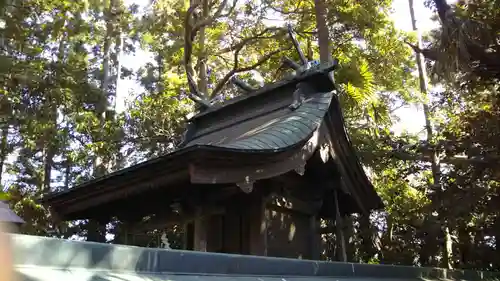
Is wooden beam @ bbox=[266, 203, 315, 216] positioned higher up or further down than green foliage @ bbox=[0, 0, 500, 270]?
further down

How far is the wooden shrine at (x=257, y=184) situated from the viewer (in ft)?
14.3

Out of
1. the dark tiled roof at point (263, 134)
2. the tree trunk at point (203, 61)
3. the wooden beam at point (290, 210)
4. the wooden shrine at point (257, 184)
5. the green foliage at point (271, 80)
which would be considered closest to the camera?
the dark tiled roof at point (263, 134)

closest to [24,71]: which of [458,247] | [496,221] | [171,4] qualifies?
[171,4]

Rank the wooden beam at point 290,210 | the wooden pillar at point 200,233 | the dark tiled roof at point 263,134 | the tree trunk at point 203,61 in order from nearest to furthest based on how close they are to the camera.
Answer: the dark tiled roof at point 263,134 → the wooden pillar at point 200,233 → the wooden beam at point 290,210 → the tree trunk at point 203,61

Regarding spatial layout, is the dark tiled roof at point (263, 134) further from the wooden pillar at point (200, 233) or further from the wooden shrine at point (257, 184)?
the wooden pillar at point (200, 233)

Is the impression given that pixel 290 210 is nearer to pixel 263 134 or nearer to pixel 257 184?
pixel 257 184

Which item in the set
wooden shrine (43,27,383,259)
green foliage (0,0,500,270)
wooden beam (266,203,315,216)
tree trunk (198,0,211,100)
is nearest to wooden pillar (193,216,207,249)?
wooden shrine (43,27,383,259)

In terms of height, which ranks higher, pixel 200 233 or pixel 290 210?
pixel 290 210

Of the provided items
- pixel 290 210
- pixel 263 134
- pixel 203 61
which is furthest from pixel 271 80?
pixel 263 134

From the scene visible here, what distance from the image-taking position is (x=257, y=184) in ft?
16.9

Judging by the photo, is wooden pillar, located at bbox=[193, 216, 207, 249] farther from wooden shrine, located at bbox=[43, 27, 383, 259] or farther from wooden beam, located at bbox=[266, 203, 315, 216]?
wooden beam, located at bbox=[266, 203, 315, 216]

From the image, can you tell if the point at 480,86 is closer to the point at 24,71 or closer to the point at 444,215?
the point at 444,215

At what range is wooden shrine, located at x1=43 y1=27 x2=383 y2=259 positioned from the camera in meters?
4.36

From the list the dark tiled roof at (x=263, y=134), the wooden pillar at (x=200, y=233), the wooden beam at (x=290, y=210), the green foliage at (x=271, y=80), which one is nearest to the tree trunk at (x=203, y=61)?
the green foliage at (x=271, y=80)
